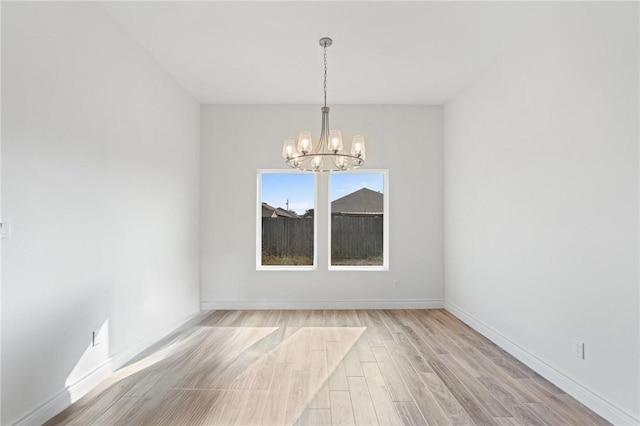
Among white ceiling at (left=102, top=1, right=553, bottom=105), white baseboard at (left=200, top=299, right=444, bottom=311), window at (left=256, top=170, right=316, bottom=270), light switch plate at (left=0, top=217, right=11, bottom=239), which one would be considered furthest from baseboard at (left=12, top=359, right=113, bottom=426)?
white ceiling at (left=102, top=1, right=553, bottom=105)

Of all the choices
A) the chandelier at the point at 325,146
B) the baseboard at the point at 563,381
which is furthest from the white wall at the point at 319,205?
the chandelier at the point at 325,146

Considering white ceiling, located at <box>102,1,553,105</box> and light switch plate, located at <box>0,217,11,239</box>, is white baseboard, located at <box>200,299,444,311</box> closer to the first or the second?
white ceiling, located at <box>102,1,553,105</box>

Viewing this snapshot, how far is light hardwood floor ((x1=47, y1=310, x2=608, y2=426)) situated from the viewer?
7.24ft

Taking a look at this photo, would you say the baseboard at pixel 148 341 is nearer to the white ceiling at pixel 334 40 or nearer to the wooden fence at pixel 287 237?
the wooden fence at pixel 287 237

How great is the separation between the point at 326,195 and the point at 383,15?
2628 mm

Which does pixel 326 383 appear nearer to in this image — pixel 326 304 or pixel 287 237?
pixel 326 304

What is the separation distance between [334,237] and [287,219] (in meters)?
0.76


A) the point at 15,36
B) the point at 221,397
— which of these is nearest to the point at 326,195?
the point at 221,397

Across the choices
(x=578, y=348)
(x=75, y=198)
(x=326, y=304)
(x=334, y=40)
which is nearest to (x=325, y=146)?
(x=334, y=40)

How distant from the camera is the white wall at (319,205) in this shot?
4934mm

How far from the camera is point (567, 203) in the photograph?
254 centimetres

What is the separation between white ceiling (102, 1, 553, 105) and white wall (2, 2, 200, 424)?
0.42 metres

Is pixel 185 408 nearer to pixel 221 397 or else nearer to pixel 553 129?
pixel 221 397

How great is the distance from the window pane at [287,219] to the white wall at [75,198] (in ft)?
5.17
